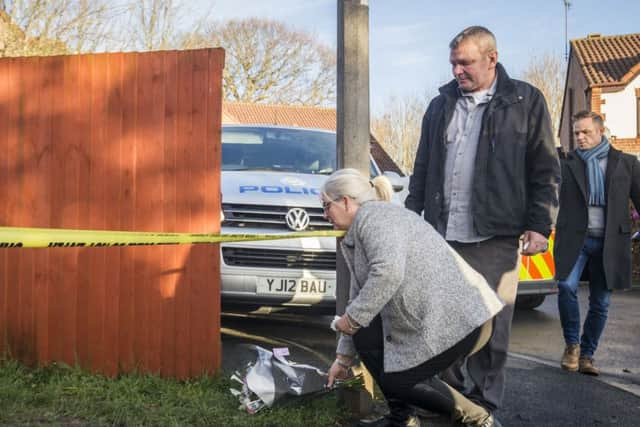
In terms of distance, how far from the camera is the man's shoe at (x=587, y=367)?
474 cm

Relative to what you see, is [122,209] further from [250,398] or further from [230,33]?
[230,33]

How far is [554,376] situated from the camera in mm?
4660

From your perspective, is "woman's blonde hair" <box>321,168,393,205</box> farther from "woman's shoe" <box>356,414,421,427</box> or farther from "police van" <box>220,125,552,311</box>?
"police van" <box>220,125,552,311</box>

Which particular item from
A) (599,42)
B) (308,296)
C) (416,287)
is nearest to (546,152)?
(416,287)

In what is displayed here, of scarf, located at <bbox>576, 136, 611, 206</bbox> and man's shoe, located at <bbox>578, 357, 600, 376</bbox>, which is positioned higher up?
scarf, located at <bbox>576, 136, 611, 206</bbox>

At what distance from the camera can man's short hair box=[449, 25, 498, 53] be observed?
337cm

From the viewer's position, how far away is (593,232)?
16.0 ft

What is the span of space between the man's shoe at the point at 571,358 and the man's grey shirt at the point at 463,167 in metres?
1.89

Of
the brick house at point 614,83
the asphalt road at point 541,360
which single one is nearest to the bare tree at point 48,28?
the asphalt road at point 541,360

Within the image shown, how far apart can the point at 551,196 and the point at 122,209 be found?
7.77 feet

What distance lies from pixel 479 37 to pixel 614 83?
25.6 m

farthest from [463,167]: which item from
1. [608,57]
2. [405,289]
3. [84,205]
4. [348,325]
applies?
[608,57]

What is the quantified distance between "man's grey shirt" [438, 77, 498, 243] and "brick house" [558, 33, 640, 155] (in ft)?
77.0

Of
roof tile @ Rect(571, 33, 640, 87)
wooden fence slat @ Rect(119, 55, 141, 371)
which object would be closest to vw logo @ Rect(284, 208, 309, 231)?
wooden fence slat @ Rect(119, 55, 141, 371)
